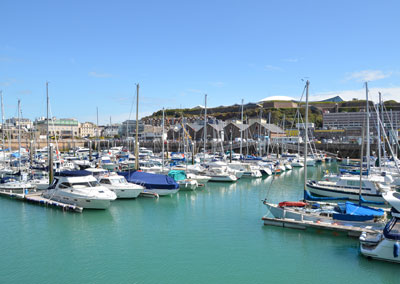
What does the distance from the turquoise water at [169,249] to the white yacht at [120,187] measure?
2.17 metres

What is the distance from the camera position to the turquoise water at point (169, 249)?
1548 centimetres

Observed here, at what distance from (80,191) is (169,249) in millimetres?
10350

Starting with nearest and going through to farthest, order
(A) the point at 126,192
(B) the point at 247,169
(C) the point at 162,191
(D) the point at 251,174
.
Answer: (A) the point at 126,192 < (C) the point at 162,191 < (D) the point at 251,174 < (B) the point at 247,169

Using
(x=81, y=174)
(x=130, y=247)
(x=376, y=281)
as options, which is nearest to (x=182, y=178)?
(x=81, y=174)

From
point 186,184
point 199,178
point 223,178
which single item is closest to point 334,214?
point 186,184

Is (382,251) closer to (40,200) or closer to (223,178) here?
(40,200)

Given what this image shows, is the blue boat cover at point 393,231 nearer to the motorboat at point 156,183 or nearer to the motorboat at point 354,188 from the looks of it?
the motorboat at point 354,188

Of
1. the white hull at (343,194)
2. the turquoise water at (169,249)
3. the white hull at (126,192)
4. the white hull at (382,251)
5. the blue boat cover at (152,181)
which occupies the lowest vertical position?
the turquoise water at (169,249)

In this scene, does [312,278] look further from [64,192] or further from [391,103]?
[391,103]

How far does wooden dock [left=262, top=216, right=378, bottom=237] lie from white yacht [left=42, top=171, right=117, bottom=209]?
11565mm

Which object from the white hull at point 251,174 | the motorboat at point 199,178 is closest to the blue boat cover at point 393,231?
the motorboat at point 199,178

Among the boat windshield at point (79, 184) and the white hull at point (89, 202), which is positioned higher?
the boat windshield at point (79, 184)

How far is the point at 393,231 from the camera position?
633 inches

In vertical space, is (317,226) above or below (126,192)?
below
